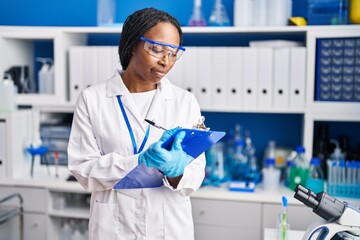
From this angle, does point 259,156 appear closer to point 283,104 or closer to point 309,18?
point 283,104

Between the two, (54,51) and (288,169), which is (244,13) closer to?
(288,169)

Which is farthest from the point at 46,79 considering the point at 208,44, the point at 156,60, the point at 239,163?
the point at 156,60

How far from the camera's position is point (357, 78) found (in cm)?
227

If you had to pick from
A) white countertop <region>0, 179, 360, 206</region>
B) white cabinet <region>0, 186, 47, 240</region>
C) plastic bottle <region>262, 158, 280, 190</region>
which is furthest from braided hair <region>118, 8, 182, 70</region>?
white cabinet <region>0, 186, 47, 240</region>

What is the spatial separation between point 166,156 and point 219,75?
4.10 ft

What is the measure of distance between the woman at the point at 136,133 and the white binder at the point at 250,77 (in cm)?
89

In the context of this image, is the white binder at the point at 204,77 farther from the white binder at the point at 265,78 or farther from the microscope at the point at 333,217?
the microscope at the point at 333,217

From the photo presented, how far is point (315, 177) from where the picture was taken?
230 centimetres

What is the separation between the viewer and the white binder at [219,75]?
93.0 inches

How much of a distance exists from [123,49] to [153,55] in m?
0.16

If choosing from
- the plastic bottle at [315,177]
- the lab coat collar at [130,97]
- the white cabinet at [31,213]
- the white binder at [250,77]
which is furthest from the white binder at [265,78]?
the white cabinet at [31,213]

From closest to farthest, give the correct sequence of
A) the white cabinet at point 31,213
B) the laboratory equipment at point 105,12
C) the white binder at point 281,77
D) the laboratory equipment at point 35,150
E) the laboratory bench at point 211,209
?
1. the laboratory bench at point 211,209
2. the white binder at point 281,77
3. the white cabinet at point 31,213
4. the laboratory equipment at point 35,150
5. the laboratory equipment at point 105,12

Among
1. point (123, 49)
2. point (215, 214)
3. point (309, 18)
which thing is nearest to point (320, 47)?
point (309, 18)

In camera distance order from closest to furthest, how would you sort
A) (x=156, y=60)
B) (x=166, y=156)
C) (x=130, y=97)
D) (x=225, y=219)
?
1. (x=166, y=156)
2. (x=156, y=60)
3. (x=130, y=97)
4. (x=225, y=219)
